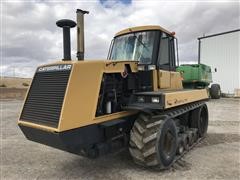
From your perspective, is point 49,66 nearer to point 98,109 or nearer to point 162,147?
point 98,109

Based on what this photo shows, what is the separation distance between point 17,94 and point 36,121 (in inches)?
951

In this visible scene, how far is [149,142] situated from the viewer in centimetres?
538

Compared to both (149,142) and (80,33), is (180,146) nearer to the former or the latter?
(149,142)

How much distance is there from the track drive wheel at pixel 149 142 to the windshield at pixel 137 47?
1.34m

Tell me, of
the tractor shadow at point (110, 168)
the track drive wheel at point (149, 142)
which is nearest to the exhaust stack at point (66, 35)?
the track drive wheel at point (149, 142)

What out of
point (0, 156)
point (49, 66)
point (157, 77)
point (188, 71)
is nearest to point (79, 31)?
point (49, 66)

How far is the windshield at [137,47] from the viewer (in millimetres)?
6341

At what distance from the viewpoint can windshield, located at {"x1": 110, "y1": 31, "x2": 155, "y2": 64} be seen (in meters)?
6.34

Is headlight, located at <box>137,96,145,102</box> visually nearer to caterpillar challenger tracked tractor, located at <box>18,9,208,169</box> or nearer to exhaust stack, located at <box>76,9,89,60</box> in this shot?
caterpillar challenger tracked tractor, located at <box>18,9,208,169</box>

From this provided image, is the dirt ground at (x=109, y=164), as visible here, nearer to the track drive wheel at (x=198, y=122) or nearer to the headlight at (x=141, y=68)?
the track drive wheel at (x=198, y=122)

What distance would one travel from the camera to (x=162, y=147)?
5656 mm

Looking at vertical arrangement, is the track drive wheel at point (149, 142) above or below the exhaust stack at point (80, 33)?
below

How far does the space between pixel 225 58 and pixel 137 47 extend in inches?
944

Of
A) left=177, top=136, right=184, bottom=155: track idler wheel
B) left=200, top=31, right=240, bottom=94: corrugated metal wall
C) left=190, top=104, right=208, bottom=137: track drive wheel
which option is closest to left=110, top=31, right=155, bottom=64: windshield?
left=177, top=136, right=184, bottom=155: track idler wheel
